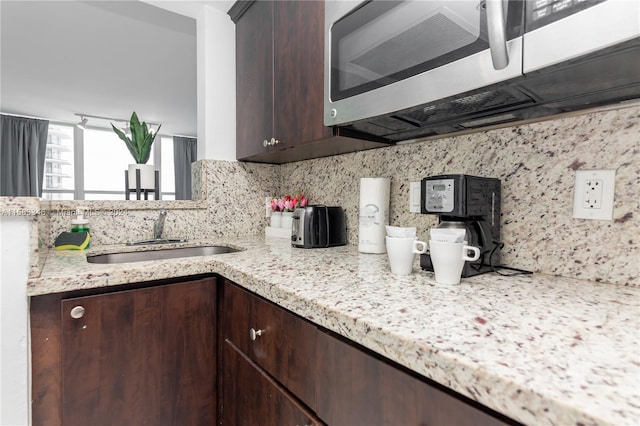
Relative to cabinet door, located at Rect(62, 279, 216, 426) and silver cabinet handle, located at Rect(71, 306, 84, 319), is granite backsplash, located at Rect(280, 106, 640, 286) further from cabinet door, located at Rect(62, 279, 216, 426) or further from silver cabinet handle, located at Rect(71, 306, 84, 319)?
silver cabinet handle, located at Rect(71, 306, 84, 319)

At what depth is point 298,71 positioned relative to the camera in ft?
4.20

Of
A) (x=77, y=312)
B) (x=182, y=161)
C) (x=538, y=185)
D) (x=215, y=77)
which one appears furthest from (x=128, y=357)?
(x=182, y=161)

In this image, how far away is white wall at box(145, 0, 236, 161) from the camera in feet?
5.83

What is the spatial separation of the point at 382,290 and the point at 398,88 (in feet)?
1.69

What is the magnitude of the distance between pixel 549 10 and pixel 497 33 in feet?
0.29

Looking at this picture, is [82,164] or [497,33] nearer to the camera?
[497,33]

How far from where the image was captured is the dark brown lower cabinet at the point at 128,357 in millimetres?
916

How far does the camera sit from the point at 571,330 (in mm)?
504

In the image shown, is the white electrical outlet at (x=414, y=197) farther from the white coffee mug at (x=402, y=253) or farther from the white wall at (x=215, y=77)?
the white wall at (x=215, y=77)

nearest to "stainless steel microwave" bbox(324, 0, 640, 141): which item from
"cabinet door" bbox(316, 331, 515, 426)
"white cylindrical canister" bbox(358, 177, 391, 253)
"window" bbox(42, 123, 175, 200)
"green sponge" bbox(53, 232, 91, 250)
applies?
"white cylindrical canister" bbox(358, 177, 391, 253)

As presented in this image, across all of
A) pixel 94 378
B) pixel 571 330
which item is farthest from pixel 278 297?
pixel 94 378

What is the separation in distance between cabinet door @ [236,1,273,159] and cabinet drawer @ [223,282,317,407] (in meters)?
0.82

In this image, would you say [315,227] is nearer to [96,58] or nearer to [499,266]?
[499,266]

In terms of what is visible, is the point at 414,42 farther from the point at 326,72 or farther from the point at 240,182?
the point at 240,182
